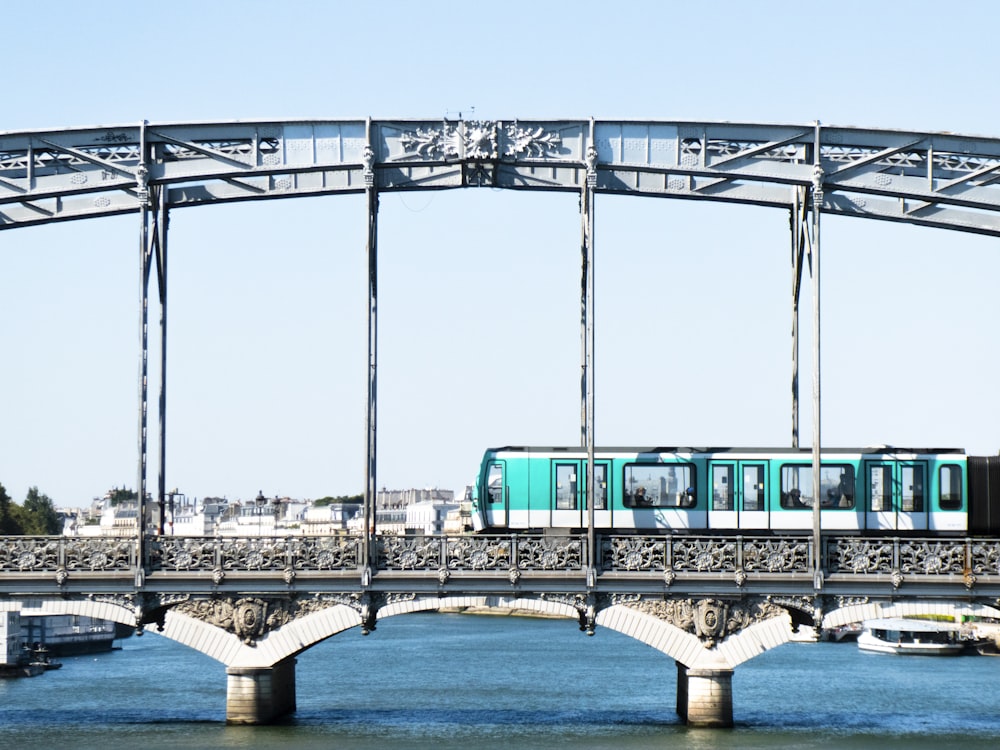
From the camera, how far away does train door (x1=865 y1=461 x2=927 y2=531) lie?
3703 centimetres

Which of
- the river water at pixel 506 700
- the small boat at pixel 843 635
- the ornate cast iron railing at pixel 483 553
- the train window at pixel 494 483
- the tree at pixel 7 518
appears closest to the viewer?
the ornate cast iron railing at pixel 483 553

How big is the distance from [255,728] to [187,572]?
327 centimetres

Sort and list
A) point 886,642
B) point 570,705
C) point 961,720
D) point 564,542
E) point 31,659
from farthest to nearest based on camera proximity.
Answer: point 886,642 → point 31,659 → point 570,705 → point 961,720 → point 564,542

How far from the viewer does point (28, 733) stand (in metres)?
37.0

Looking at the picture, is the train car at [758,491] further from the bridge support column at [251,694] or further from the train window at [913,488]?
the bridge support column at [251,694]

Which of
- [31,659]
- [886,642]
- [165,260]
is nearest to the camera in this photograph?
[165,260]

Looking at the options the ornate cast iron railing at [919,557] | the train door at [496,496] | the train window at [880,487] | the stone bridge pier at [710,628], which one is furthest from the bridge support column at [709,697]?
the train door at [496,496]

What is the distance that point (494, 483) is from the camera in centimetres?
3788

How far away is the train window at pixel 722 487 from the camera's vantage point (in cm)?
3712

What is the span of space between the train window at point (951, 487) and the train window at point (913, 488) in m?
0.43

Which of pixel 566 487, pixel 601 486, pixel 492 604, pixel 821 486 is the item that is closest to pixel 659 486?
pixel 601 486

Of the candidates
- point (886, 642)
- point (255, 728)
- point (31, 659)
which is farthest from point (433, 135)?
point (886, 642)

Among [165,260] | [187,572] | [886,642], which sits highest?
[165,260]

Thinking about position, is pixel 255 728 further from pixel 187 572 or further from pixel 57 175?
pixel 57 175
